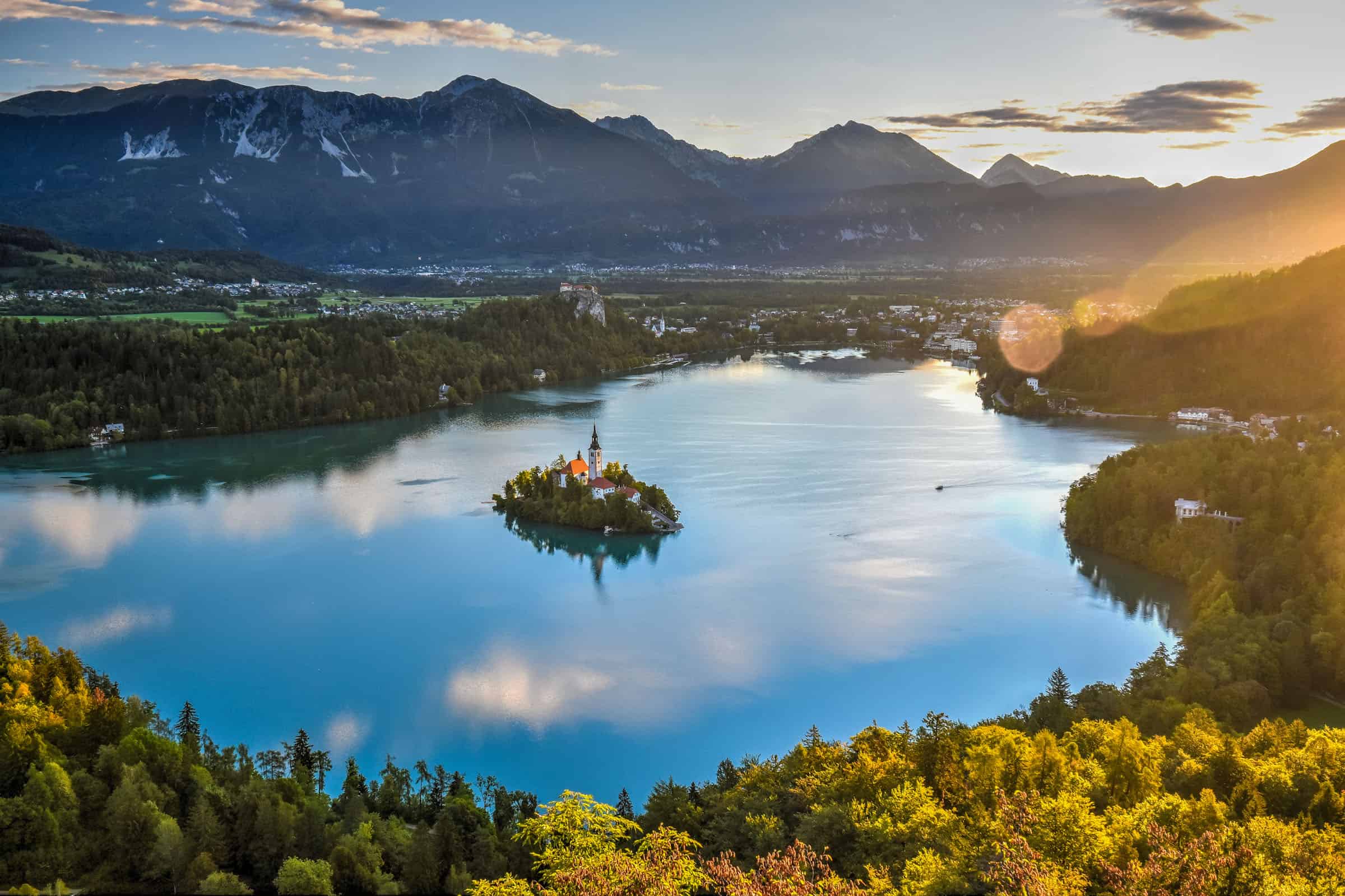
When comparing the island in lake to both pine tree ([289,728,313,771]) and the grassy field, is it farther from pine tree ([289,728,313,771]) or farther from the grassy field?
the grassy field

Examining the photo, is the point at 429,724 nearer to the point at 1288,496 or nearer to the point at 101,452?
the point at 1288,496

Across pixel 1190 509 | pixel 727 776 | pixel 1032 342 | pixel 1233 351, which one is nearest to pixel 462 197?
pixel 1032 342

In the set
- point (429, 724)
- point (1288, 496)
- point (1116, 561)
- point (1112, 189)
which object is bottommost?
point (429, 724)

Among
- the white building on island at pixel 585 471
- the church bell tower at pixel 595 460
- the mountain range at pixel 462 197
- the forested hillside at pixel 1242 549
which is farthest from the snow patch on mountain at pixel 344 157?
the forested hillside at pixel 1242 549

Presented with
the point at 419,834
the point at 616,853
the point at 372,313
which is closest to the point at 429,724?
the point at 419,834

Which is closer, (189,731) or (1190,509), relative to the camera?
(189,731)

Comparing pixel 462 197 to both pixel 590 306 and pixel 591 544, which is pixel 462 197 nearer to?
pixel 590 306

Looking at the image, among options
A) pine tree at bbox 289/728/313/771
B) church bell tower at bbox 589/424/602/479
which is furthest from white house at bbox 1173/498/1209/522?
pine tree at bbox 289/728/313/771
